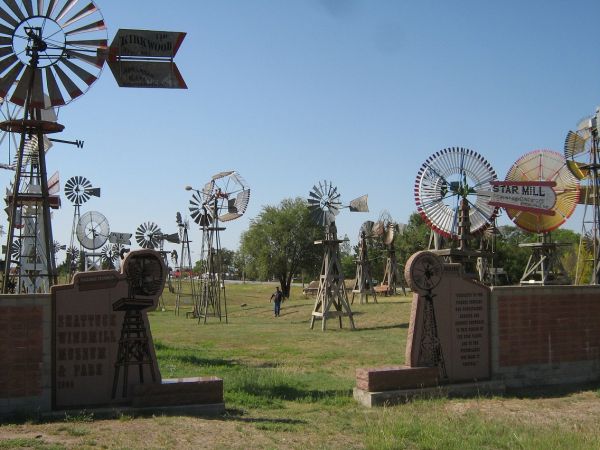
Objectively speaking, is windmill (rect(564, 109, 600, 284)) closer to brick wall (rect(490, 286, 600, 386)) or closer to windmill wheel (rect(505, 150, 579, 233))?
windmill wheel (rect(505, 150, 579, 233))

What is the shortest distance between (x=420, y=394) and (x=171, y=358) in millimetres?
7939

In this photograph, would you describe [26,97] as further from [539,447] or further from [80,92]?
[539,447]

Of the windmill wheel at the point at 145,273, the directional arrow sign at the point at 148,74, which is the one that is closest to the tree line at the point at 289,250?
the directional arrow sign at the point at 148,74

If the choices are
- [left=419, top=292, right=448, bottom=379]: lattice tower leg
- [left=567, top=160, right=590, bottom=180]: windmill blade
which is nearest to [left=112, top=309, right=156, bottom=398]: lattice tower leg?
[left=419, top=292, right=448, bottom=379]: lattice tower leg

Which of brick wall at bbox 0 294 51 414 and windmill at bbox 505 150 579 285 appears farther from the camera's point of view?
windmill at bbox 505 150 579 285

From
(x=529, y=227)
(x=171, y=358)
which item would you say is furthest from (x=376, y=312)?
(x=171, y=358)

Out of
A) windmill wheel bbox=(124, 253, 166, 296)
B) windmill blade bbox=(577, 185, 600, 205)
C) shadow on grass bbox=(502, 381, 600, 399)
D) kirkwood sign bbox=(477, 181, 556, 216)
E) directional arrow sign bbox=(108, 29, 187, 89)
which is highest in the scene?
directional arrow sign bbox=(108, 29, 187, 89)

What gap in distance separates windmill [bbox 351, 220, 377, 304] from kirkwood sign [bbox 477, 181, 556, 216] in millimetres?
22714

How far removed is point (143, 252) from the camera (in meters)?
11.4

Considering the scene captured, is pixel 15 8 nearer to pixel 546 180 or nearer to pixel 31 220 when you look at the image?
pixel 31 220

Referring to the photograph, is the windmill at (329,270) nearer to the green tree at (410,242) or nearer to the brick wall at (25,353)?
the brick wall at (25,353)

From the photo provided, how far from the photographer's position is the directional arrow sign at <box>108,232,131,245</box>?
57803 millimetres

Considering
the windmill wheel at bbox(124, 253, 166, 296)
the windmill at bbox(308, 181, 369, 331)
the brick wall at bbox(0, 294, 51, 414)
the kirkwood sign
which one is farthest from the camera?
the windmill at bbox(308, 181, 369, 331)

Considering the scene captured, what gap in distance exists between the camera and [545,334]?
14328 mm
